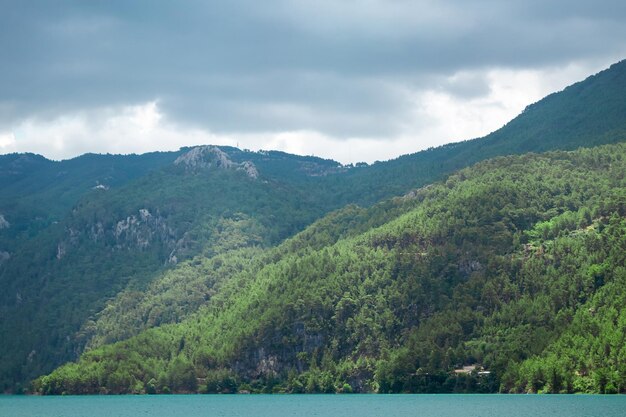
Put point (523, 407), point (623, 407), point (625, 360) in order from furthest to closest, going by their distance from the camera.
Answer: point (625, 360) < point (523, 407) < point (623, 407)

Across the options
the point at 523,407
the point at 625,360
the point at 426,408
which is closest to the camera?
the point at 523,407

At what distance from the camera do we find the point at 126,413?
624 ft

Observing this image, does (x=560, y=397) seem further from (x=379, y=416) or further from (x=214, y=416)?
(x=214, y=416)

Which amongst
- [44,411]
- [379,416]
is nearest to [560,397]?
[379,416]

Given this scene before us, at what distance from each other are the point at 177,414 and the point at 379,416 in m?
40.6

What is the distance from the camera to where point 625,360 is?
196625mm

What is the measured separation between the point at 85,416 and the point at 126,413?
11183 mm

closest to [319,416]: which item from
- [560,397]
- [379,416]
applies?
[379,416]

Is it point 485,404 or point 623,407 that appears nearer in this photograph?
point 623,407

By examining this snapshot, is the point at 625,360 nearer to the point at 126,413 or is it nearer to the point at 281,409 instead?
the point at 281,409

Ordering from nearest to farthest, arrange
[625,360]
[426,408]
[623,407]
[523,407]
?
1. [623,407]
2. [523,407]
3. [426,408]
4. [625,360]

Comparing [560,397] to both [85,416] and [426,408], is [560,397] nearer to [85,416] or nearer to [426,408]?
[426,408]

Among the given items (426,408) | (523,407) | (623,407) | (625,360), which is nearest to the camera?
(623,407)

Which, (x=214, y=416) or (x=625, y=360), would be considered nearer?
(x=214, y=416)
